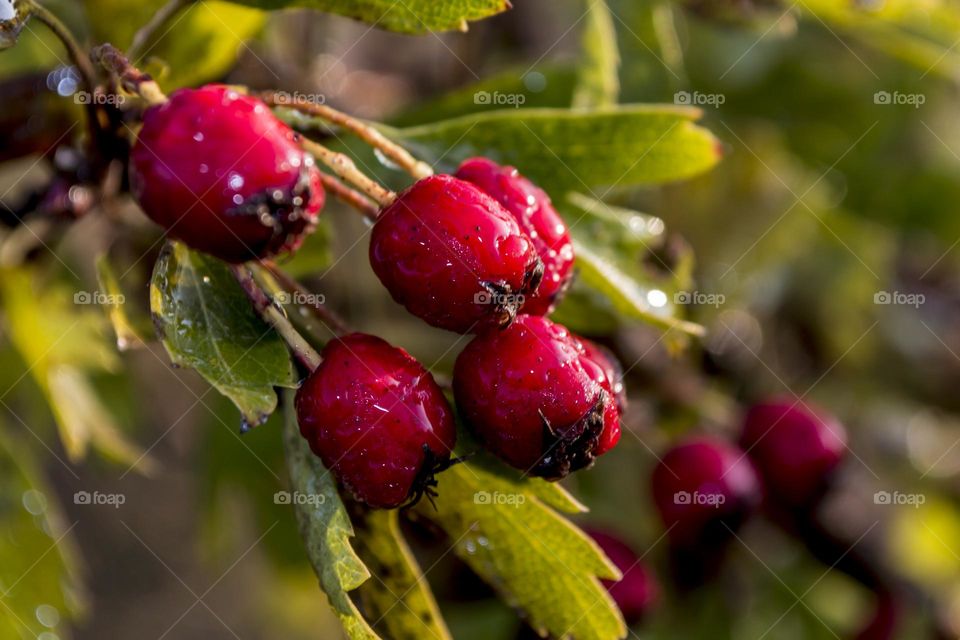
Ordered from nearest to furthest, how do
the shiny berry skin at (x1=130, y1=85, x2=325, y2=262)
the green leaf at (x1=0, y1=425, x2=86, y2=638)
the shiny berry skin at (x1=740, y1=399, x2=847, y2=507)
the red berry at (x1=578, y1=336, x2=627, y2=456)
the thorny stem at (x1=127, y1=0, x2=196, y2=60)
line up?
the shiny berry skin at (x1=130, y1=85, x2=325, y2=262) < the red berry at (x1=578, y1=336, x2=627, y2=456) < the thorny stem at (x1=127, y1=0, x2=196, y2=60) < the green leaf at (x1=0, y1=425, x2=86, y2=638) < the shiny berry skin at (x1=740, y1=399, x2=847, y2=507)

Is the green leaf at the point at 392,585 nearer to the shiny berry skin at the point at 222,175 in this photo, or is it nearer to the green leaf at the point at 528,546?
the green leaf at the point at 528,546

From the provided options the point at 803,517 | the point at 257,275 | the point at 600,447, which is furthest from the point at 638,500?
the point at 257,275

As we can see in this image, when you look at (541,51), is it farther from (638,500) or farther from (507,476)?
(507,476)

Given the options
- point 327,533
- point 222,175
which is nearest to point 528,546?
point 327,533

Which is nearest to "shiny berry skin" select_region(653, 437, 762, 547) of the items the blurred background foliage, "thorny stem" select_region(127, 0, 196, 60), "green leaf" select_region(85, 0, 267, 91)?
the blurred background foliage

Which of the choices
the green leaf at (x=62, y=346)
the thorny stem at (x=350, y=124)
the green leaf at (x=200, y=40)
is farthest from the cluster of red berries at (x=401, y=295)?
the green leaf at (x=62, y=346)

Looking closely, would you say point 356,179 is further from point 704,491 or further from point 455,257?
point 704,491

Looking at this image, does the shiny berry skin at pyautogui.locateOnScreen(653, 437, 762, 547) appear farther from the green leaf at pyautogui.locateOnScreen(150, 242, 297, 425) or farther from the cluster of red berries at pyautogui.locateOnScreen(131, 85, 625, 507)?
the green leaf at pyautogui.locateOnScreen(150, 242, 297, 425)
